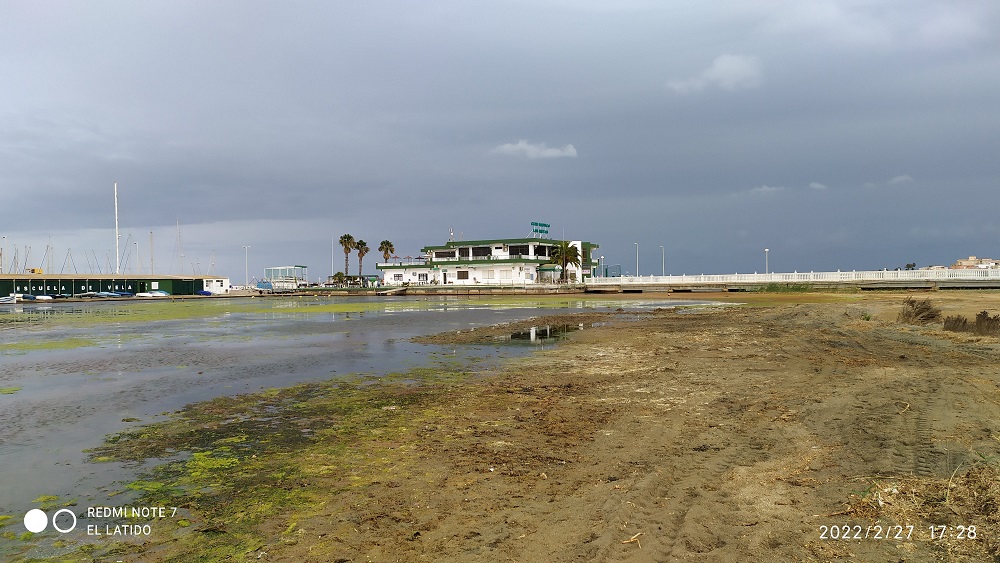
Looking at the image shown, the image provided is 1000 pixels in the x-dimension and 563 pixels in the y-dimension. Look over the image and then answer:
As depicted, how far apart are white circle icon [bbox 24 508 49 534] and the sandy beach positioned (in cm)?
116

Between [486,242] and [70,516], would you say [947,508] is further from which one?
[486,242]

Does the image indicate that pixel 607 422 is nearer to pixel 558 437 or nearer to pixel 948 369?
pixel 558 437

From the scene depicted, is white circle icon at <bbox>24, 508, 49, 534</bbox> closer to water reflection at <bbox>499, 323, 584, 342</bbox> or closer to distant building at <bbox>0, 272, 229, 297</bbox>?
water reflection at <bbox>499, 323, 584, 342</bbox>

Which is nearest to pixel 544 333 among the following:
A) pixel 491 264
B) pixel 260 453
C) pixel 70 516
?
pixel 260 453

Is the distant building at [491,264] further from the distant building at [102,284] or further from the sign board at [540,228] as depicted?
the distant building at [102,284]

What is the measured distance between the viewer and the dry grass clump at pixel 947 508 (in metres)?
4.93

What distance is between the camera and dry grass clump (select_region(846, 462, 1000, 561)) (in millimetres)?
4930

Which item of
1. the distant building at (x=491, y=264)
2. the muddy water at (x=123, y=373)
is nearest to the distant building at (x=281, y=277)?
the distant building at (x=491, y=264)

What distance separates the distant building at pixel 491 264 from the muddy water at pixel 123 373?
69.2m

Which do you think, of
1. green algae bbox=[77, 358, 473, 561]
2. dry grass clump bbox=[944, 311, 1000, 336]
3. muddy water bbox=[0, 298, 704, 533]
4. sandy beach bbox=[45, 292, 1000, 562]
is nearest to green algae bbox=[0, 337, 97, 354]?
muddy water bbox=[0, 298, 704, 533]

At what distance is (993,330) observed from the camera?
21.7 metres

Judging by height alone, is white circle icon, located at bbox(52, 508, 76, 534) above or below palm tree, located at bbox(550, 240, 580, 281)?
below

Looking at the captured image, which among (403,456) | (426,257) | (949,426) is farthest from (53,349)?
(426,257)

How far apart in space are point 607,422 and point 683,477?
11.0 feet
